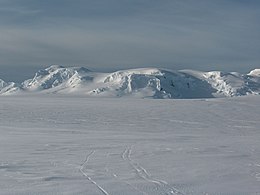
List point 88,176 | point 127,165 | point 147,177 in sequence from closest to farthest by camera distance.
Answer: point 147,177 → point 88,176 → point 127,165

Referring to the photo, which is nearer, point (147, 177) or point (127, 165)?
point (147, 177)

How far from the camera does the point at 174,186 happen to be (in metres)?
8.66

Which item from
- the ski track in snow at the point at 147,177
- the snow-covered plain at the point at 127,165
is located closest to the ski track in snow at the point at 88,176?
the snow-covered plain at the point at 127,165

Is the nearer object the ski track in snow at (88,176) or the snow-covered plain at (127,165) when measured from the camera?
the ski track in snow at (88,176)

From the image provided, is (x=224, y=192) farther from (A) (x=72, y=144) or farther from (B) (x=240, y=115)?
(B) (x=240, y=115)

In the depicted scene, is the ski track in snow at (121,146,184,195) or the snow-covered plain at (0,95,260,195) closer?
the ski track in snow at (121,146,184,195)

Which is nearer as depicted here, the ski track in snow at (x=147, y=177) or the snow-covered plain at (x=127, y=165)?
the ski track in snow at (x=147, y=177)

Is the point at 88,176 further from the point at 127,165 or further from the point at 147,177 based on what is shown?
the point at 127,165

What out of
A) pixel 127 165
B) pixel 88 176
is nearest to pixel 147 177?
pixel 88 176

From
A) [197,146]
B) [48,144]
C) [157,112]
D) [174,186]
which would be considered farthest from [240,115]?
[174,186]

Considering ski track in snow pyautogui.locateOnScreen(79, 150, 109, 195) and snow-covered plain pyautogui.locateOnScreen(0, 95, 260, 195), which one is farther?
snow-covered plain pyautogui.locateOnScreen(0, 95, 260, 195)

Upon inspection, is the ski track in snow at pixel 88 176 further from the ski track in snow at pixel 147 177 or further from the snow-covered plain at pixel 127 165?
the ski track in snow at pixel 147 177

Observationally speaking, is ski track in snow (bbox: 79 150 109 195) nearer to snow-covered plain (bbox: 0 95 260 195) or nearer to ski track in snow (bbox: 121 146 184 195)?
snow-covered plain (bbox: 0 95 260 195)

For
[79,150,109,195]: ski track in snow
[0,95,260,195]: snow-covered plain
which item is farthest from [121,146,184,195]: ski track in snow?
[79,150,109,195]: ski track in snow
